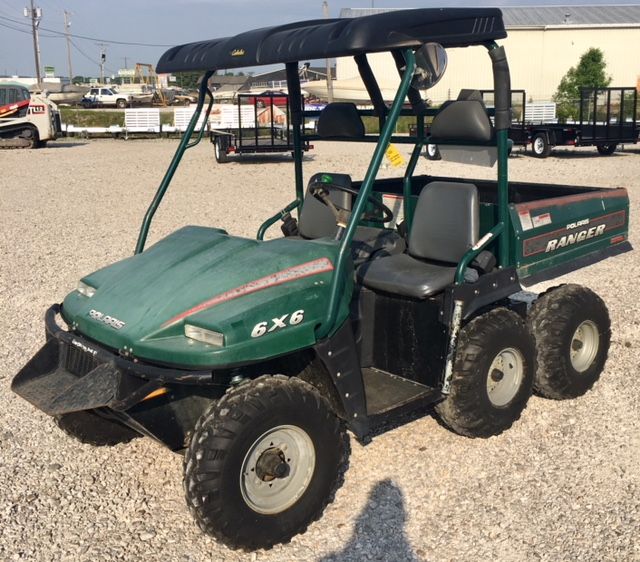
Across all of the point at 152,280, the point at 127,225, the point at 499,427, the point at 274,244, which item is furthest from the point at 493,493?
the point at 127,225

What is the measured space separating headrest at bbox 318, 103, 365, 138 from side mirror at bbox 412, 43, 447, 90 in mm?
Result: 911

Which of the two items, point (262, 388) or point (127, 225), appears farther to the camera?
point (127, 225)

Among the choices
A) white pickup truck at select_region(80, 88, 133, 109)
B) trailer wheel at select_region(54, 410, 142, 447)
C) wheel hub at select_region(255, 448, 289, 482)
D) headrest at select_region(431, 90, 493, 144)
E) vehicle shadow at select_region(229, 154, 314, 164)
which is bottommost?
trailer wheel at select_region(54, 410, 142, 447)

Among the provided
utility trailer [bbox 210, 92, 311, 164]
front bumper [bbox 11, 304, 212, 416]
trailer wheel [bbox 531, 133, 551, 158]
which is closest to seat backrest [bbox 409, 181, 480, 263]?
Answer: front bumper [bbox 11, 304, 212, 416]

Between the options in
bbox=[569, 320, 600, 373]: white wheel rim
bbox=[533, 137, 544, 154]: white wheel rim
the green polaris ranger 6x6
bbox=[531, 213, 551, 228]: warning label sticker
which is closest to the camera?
the green polaris ranger 6x6

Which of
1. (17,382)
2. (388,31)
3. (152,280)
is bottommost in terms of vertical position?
(17,382)

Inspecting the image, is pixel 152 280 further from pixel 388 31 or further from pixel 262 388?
pixel 388 31

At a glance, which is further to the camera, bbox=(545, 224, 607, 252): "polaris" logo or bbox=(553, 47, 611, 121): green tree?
bbox=(553, 47, 611, 121): green tree

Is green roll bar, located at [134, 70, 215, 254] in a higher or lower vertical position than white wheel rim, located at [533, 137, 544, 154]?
higher

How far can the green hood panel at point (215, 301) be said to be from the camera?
3.18 m

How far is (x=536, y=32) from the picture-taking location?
49938 millimetres

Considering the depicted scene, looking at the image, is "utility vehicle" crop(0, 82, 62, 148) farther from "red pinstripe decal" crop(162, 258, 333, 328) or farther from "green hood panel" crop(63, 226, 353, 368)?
"red pinstripe decal" crop(162, 258, 333, 328)

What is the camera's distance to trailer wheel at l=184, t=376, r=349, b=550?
3049mm

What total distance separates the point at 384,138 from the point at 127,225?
319 inches
